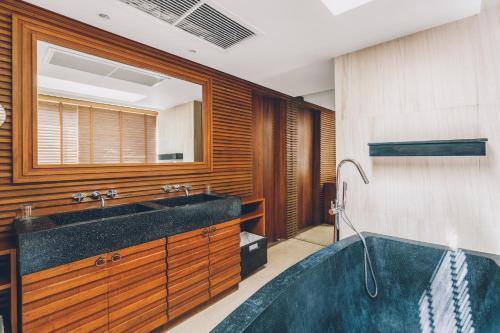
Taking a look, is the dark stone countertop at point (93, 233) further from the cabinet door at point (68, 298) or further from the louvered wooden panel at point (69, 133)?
the louvered wooden panel at point (69, 133)

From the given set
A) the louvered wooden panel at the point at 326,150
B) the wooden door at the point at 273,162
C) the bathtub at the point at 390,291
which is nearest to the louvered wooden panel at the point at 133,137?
the bathtub at the point at 390,291

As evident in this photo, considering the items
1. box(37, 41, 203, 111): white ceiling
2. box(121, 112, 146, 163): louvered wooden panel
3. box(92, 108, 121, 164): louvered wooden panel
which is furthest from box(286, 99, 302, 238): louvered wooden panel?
box(92, 108, 121, 164): louvered wooden panel

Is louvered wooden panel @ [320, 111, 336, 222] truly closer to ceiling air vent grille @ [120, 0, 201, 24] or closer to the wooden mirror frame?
the wooden mirror frame

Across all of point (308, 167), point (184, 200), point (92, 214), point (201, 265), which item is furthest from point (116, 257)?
point (308, 167)

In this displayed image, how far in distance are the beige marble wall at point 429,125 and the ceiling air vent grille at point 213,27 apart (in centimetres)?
126

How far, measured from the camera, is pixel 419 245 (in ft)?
5.92

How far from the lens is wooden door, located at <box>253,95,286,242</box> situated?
4.12 meters

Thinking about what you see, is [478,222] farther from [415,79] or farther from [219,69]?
[219,69]

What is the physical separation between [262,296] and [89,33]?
2447mm

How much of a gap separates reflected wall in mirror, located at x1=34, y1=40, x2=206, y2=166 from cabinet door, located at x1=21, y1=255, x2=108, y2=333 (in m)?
0.85

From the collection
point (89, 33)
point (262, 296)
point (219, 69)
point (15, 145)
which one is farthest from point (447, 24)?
point (15, 145)

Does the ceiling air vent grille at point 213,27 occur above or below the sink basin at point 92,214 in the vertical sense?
above

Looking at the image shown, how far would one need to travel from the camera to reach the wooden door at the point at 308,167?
4.94 metres

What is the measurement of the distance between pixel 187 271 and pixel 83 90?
5.94 ft
